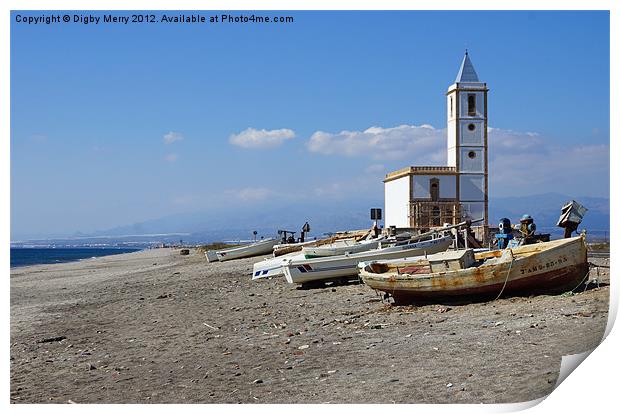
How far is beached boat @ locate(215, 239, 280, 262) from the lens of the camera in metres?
37.6

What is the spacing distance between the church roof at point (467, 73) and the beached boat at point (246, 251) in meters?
19.0

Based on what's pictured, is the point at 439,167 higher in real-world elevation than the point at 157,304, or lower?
higher

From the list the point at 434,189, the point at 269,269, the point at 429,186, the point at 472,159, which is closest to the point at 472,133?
the point at 472,159

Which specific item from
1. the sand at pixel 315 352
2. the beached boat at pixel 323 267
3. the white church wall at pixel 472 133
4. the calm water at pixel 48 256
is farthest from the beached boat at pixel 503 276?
the calm water at pixel 48 256

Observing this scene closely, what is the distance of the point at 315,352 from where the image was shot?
11078 millimetres

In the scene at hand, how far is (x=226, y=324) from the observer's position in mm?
14266

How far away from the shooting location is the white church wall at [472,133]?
49812mm

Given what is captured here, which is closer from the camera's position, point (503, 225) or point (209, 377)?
point (209, 377)

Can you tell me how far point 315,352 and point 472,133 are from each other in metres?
41.1

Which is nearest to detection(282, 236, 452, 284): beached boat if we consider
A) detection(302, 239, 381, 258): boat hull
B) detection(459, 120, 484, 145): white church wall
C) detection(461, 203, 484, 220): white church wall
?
detection(302, 239, 381, 258): boat hull

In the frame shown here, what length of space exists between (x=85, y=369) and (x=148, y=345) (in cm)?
167
